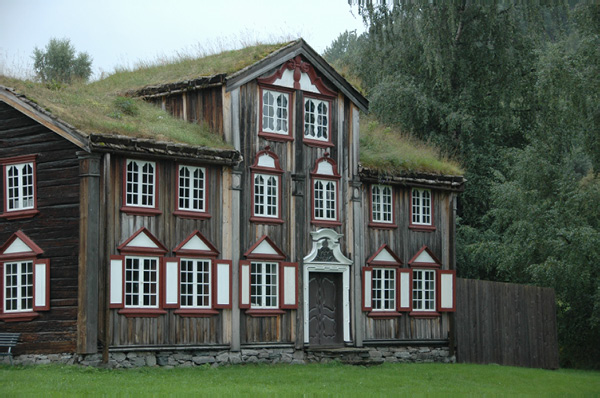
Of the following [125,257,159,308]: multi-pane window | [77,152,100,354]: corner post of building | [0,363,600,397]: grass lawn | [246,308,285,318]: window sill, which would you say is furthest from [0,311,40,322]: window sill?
[246,308,285,318]: window sill

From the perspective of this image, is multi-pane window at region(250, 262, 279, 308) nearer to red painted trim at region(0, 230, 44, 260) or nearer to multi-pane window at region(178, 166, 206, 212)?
multi-pane window at region(178, 166, 206, 212)

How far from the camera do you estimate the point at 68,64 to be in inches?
1967

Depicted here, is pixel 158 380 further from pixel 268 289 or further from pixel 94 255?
pixel 268 289

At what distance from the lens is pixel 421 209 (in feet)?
98.5

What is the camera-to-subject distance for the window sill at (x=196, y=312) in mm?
23875

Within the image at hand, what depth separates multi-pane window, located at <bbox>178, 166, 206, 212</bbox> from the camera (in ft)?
79.8

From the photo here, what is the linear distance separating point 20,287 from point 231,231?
5.71 metres

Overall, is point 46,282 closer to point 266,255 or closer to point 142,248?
point 142,248

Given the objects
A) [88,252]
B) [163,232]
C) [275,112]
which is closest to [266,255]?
[163,232]

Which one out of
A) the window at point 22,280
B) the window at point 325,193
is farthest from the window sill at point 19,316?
the window at point 325,193

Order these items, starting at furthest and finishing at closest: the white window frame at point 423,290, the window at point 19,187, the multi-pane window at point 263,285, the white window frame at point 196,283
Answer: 1. the white window frame at point 423,290
2. the multi-pane window at point 263,285
3. the white window frame at point 196,283
4. the window at point 19,187

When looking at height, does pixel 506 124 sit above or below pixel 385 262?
above

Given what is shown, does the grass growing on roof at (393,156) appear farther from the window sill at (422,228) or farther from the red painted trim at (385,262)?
the red painted trim at (385,262)

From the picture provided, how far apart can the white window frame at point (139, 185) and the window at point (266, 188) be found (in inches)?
128
